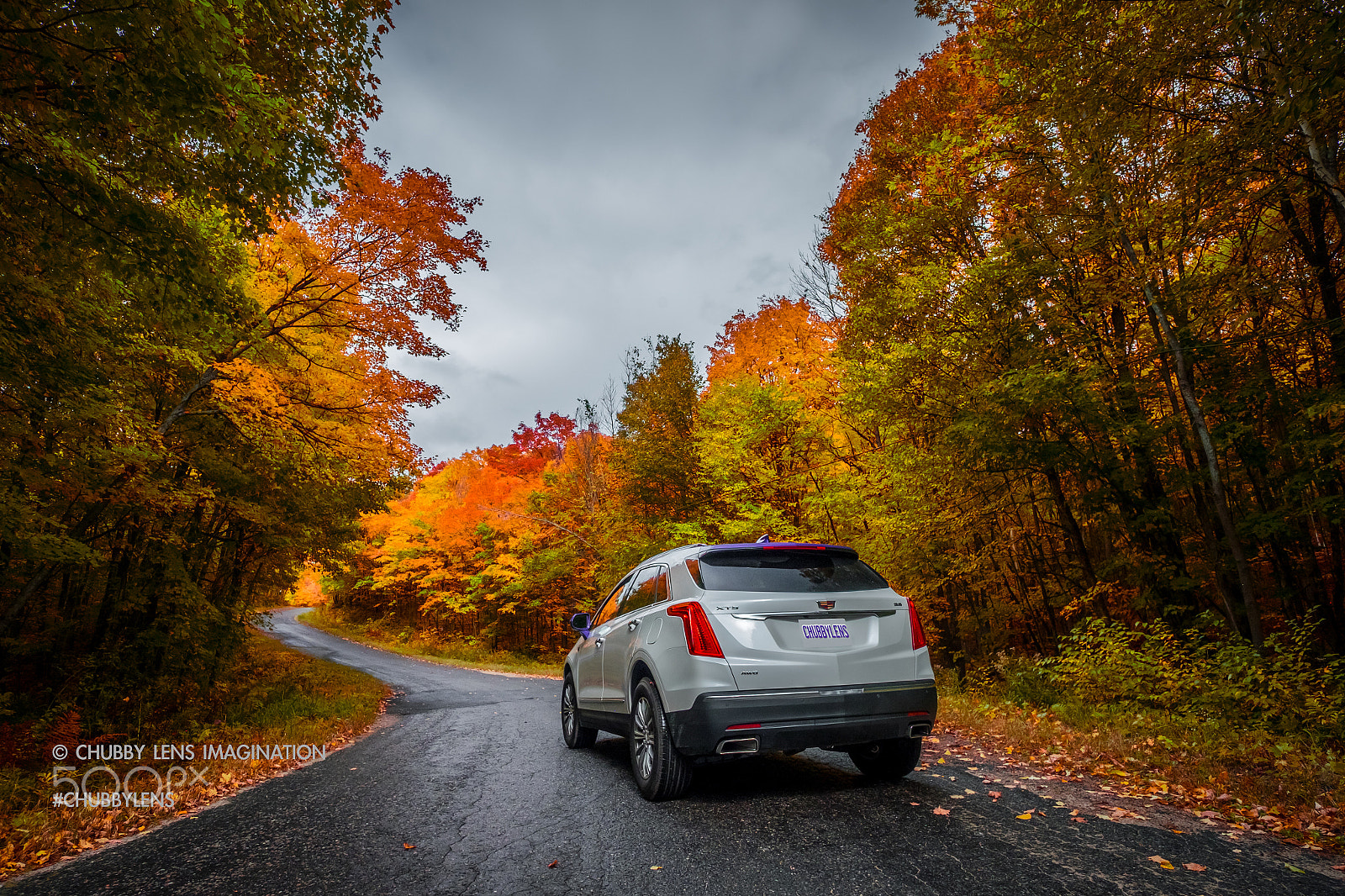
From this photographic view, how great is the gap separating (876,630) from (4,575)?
→ 11498 millimetres

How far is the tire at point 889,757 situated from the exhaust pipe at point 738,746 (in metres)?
1.09

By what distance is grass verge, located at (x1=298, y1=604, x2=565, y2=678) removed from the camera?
2130 centimetres

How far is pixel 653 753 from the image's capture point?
160 inches

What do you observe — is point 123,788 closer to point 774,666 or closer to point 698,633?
point 698,633

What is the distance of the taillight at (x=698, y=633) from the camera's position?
3.74m

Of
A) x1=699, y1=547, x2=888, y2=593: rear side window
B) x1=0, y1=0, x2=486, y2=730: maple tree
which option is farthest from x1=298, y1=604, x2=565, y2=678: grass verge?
x1=699, y1=547, x2=888, y2=593: rear side window

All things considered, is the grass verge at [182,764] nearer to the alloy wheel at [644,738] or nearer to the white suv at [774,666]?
the alloy wheel at [644,738]

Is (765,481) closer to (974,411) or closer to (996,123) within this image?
(974,411)

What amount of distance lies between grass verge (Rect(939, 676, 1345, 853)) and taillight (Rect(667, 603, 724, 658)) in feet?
9.39

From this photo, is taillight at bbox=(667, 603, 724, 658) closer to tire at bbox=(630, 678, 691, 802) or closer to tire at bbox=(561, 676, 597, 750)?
tire at bbox=(630, 678, 691, 802)

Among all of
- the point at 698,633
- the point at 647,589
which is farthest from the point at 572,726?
the point at 698,633

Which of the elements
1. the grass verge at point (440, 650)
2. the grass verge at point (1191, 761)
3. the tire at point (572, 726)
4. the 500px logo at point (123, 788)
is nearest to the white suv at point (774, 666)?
the grass verge at point (1191, 761)

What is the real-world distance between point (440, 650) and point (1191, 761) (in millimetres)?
27630

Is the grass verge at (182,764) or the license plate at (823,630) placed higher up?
the license plate at (823,630)
